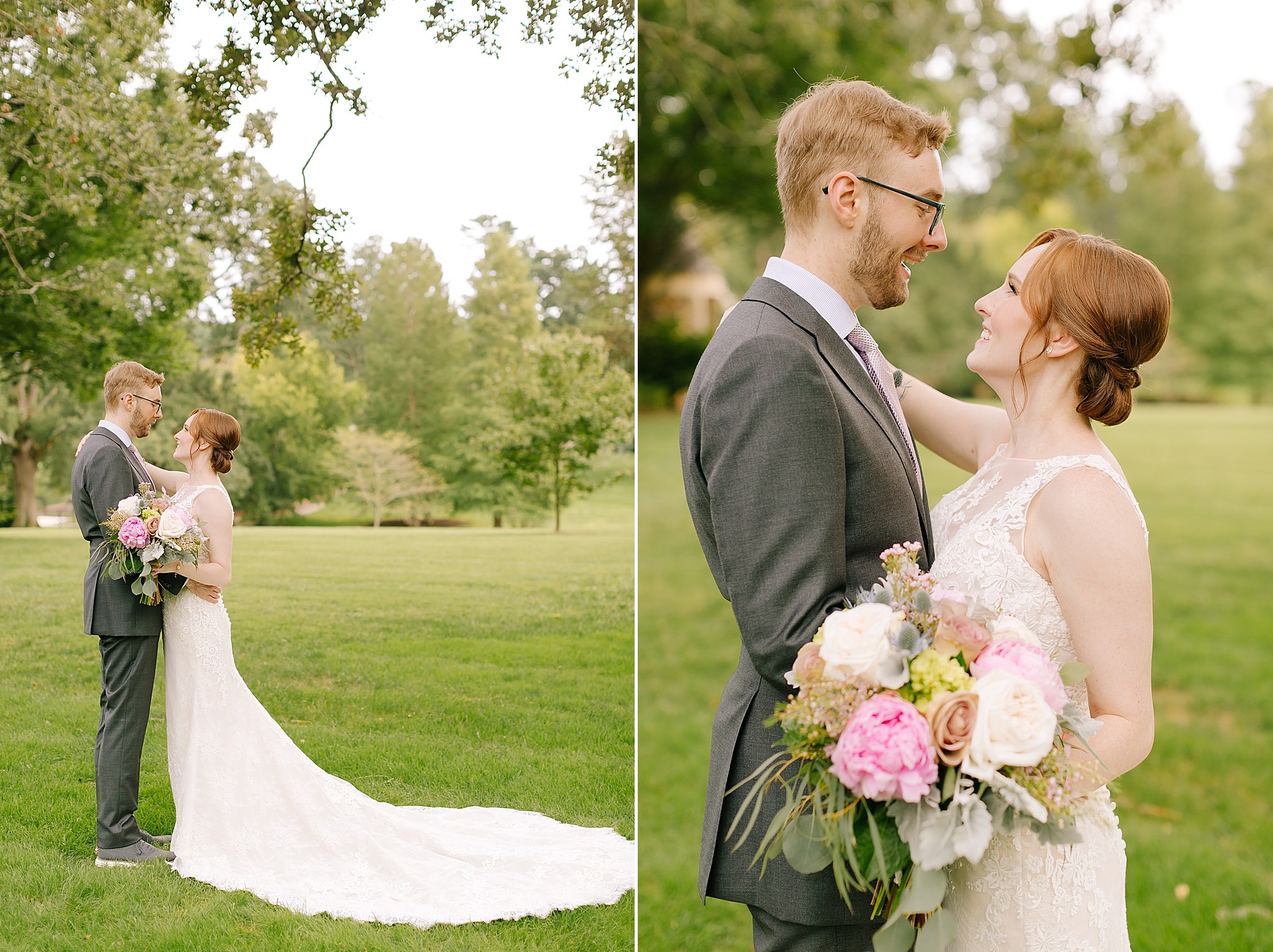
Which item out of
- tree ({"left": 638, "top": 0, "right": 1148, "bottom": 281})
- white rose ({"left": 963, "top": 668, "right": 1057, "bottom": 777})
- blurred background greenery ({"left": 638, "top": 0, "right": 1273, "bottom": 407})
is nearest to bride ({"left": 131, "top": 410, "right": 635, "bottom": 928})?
white rose ({"left": 963, "top": 668, "right": 1057, "bottom": 777})

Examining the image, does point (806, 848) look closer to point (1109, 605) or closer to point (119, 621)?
point (1109, 605)

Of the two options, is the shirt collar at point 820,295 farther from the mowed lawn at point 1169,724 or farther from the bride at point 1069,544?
the mowed lawn at point 1169,724

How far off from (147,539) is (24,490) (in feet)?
1.60

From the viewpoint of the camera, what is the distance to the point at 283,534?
11.6 feet

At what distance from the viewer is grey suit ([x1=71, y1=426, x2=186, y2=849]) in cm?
317

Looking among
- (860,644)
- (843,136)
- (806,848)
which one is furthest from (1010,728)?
(843,136)

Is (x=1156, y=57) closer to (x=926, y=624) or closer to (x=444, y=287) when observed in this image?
(x=444, y=287)

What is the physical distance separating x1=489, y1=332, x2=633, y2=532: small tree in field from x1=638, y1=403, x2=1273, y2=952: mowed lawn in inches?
80.7

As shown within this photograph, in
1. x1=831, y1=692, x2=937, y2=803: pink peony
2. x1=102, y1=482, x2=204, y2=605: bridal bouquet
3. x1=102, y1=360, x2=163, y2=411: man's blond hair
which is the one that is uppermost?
x1=102, y1=360, x2=163, y2=411: man's blond hair

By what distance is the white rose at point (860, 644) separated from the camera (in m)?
1.83

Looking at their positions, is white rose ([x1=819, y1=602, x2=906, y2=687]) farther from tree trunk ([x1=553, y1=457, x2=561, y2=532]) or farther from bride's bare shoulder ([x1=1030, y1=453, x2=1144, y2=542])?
tree trunk ([x1=553, y1=457, x2=561, y2=532])

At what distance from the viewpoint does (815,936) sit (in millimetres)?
2301

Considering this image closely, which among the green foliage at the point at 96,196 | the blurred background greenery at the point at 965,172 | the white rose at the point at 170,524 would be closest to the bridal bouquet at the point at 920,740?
the white rose at the point at 170,524

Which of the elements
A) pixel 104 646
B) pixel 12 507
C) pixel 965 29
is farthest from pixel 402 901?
pixel 965 29
